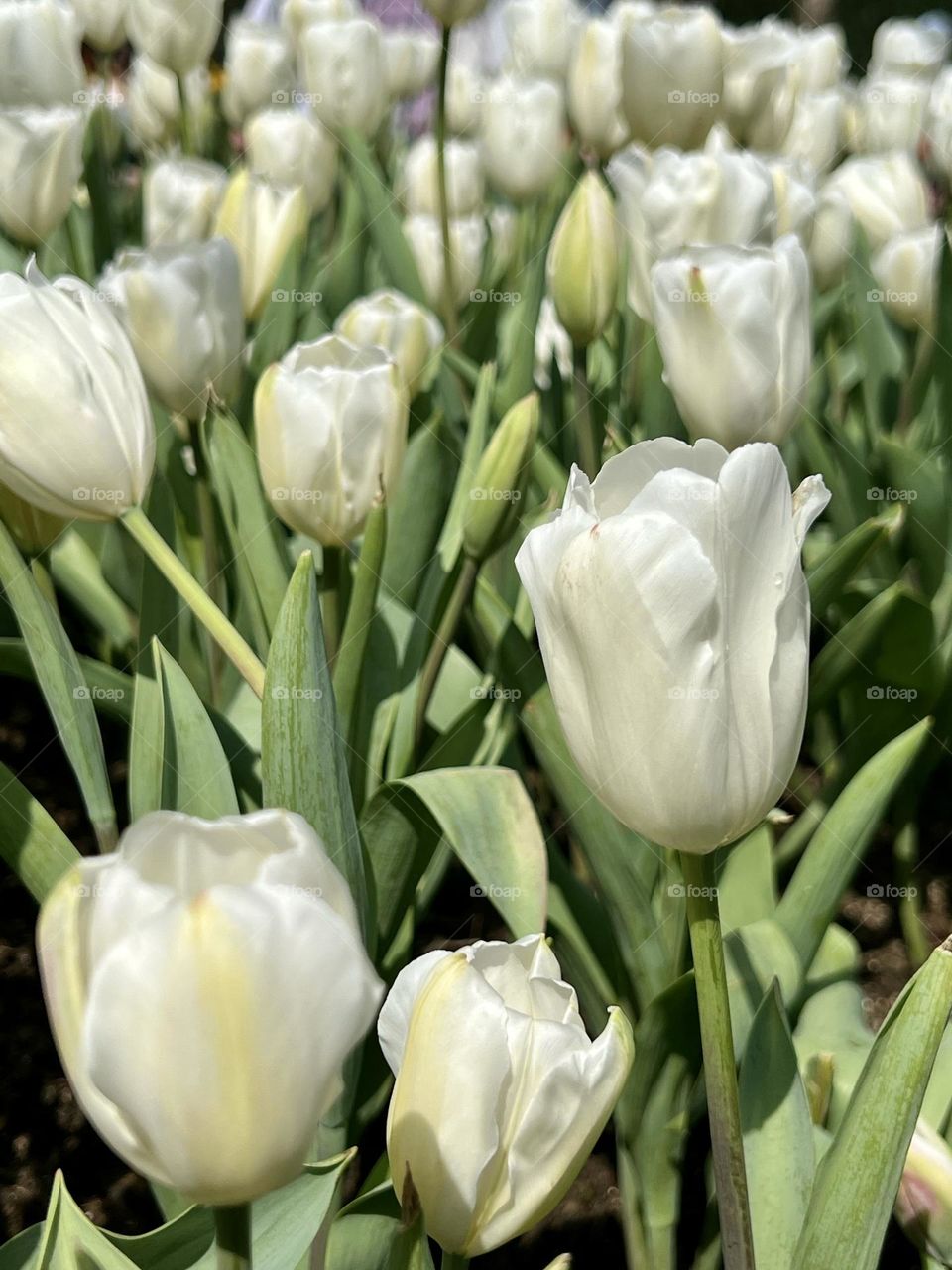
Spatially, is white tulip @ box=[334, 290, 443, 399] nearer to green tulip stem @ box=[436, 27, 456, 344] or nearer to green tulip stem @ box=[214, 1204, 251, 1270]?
green tulip stem @ box=[436, 27, 456, 344]

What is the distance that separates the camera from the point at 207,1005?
395 mm

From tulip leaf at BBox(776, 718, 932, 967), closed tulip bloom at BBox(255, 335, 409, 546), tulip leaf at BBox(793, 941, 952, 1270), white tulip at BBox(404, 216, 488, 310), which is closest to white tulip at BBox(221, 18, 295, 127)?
white tulip at BBox(404, 216, 488, 310)

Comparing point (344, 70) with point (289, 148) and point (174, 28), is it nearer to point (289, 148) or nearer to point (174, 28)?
point (289, 148)

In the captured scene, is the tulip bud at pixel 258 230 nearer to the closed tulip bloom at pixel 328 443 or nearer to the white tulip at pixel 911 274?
the closed tulip bloom at pixel 328 443

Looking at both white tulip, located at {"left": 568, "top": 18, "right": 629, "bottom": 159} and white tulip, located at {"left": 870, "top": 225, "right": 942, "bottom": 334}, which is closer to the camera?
white tulip, located at {"left": 870, "top": 225, "right": 942, "bottom": 334}

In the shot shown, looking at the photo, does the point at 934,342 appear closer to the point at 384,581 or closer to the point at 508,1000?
the point at 384,581

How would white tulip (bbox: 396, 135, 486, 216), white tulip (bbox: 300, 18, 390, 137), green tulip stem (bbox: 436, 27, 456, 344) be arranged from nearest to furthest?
1. green tulip stem (bbox: 436, 27, 456, 344)
2. white tulip (bbox: 300, 18, 390, 137)
3. white tulip (bbox: 396, 135, 486, 216)

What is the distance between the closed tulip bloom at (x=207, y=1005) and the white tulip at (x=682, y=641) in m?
0.16

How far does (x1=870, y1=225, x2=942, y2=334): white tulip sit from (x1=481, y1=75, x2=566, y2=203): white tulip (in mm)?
590

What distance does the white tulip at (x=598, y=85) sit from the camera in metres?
1.93

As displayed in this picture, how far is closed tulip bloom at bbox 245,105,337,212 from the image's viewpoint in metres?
2.03

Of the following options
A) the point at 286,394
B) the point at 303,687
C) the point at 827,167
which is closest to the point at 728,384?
the point at 286,394

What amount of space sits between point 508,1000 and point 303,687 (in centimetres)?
23

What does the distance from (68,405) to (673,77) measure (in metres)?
1.04
